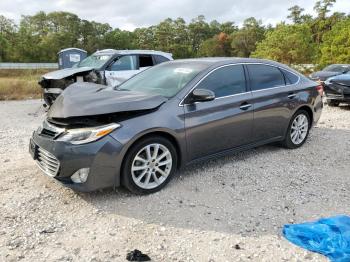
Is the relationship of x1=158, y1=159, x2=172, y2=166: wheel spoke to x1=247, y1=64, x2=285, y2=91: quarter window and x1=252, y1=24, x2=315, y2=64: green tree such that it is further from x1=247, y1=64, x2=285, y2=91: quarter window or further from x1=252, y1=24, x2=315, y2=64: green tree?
x1=252, y1=24, x2=315, y2=64: green tree

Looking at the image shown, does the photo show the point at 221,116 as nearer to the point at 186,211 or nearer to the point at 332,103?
the point at 186,211

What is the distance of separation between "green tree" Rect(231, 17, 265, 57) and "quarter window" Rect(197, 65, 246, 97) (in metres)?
53.6

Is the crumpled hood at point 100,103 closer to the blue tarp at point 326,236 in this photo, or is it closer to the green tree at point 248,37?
the blue tarp at point 326,236

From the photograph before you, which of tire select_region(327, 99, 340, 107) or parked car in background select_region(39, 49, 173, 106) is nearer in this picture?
parked car in background select_region(39, 49, 173, 106)

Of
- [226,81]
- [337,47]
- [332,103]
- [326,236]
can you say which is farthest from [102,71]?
[337,47]

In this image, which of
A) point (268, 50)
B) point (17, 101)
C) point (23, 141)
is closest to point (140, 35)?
point (268, 50)

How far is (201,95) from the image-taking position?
13.6 feet

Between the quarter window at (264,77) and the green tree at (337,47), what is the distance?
2324cm

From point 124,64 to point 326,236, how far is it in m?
8.09

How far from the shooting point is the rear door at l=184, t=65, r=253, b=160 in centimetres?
424

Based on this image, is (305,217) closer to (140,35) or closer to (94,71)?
(94,71)

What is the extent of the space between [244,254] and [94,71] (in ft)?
24.9

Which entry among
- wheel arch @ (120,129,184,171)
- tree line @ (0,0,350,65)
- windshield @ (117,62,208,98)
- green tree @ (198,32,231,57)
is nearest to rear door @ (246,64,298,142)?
windshield @ (117,62,208,98)

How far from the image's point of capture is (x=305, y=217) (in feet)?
11.7
